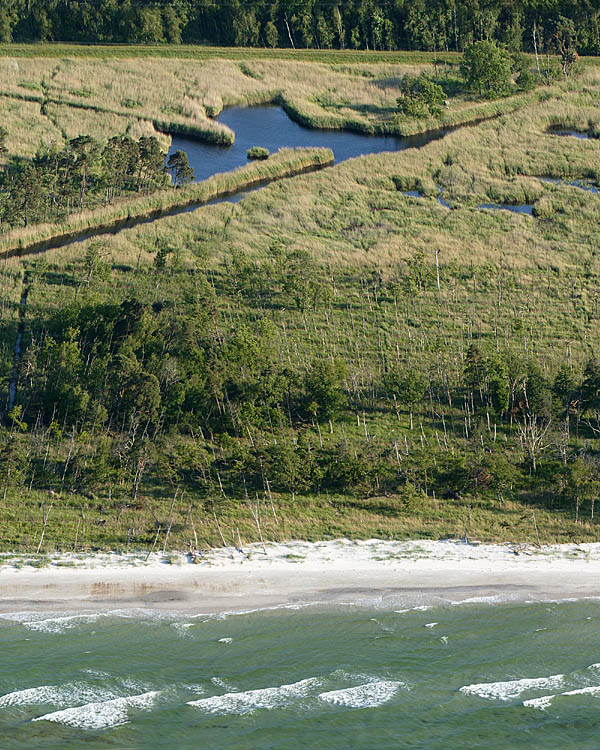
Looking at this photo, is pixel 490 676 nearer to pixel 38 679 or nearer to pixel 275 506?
pixel 275 506

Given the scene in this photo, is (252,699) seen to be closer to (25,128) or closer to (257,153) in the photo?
(257,153)

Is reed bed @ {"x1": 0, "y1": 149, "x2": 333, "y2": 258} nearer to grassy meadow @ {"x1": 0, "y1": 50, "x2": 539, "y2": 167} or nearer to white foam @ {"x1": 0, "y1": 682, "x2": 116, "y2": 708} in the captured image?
grassy meadow @ {"x1": 0, "y1": 50, "x2": 539, "y2": 167}

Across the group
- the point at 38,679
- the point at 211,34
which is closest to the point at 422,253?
the point at 38,679

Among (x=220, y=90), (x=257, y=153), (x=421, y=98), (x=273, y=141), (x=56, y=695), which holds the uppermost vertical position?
(x=220, y=90)

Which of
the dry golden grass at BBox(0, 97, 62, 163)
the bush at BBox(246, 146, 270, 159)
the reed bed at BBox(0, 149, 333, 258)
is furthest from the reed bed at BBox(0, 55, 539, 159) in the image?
the reed bed at BBox(0, 149, 333, 258)

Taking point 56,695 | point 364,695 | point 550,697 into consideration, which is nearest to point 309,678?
point 364,695
